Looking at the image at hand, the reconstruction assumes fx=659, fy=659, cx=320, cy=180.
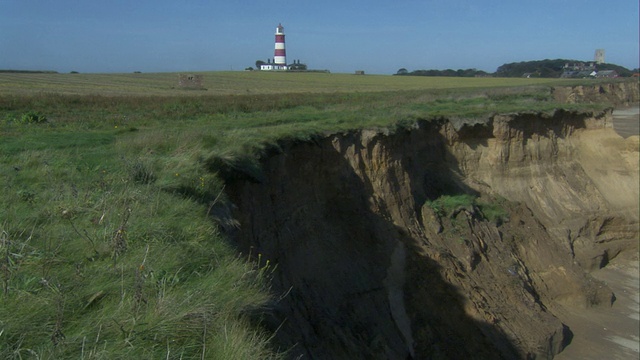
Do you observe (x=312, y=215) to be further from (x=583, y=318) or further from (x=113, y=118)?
(x=113, y=118)

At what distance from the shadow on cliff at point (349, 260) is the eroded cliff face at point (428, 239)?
35 mm

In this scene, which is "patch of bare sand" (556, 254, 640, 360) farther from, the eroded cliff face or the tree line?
the tree line

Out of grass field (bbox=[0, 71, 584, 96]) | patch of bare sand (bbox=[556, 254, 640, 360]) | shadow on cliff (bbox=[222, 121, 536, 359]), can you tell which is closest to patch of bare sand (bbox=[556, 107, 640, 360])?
patch of bare sand (bbox=[556, 254, 640, 360])

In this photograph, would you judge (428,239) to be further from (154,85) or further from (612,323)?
(154,85)

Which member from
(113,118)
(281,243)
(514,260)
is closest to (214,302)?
(281,243)

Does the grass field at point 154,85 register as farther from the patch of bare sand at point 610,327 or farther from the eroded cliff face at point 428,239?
Result: the patch of bare sand at point 610,327

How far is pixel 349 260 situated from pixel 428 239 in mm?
3522

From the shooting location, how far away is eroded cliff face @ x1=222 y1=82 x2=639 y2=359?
12969mm

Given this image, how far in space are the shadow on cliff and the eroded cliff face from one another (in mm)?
35

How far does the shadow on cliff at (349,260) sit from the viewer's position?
39.6ft

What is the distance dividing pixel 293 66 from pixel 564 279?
322 feet

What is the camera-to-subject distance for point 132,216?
23.2ft

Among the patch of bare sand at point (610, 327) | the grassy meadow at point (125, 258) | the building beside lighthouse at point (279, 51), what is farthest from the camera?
the building beside lighthouse at point (279, 51)

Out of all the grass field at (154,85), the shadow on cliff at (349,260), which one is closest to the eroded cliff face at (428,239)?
the shadow on cliff at (349,260)
